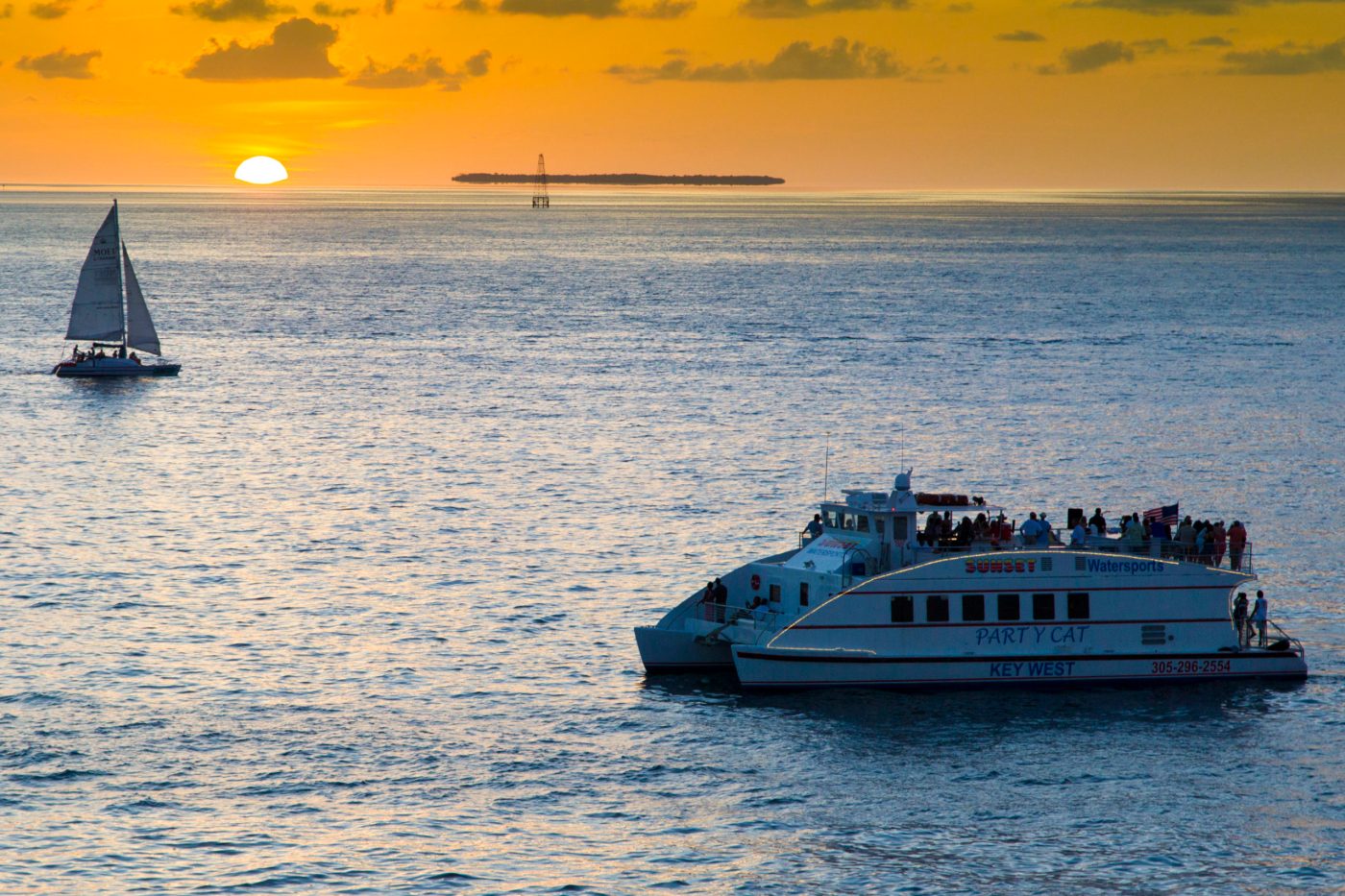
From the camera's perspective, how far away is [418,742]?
1711 inches

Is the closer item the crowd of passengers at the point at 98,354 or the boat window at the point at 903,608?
the boat window at the point at 903,608

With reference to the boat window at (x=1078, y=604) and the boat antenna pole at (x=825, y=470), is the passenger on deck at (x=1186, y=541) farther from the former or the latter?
the boat antenna pole at (x=825, y=470)

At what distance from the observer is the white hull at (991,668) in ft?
156

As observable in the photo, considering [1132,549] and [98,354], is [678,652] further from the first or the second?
[98,354]

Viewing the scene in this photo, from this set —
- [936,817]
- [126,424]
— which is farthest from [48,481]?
[936,817]

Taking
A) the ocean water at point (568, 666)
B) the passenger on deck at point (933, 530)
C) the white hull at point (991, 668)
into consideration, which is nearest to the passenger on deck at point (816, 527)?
the passenger on deck at point (933, 530)

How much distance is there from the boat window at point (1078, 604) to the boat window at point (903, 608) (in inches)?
181

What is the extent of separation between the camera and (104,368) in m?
119

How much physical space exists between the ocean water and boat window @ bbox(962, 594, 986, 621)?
2700mm

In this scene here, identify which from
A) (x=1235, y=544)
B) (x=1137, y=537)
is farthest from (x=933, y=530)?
(x=1235, y=544)

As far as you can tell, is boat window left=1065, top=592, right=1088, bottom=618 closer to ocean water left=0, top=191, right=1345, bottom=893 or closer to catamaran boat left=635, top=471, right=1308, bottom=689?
catamaran boat left=635, top=471, right=1308, bottom=689

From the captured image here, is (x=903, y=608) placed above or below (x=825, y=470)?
below

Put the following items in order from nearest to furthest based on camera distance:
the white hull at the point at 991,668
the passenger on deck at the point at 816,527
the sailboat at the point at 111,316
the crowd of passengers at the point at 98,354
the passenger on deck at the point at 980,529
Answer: the white hull at the point at 991,668 → the passenger on deck at the point at 980,529 → the passenger on deck at the point at 816,527 → the crowd of passengers at the point at 98,354 → the sailboat at the point at 111,316

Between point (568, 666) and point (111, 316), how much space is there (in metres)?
84.2
